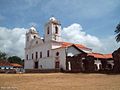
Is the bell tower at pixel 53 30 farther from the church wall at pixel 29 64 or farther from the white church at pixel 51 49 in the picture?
the church wall at pixel 29 64

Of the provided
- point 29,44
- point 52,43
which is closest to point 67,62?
point 52,43

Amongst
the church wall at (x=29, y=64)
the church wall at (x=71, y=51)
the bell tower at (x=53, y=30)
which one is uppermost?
the bell tower at (x=53, y=30)

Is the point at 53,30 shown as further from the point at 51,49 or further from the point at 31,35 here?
the point at 31,35

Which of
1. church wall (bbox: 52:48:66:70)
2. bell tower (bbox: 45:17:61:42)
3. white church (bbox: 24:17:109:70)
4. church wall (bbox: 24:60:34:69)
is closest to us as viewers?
church wall (bbox: 52:48:66:70)

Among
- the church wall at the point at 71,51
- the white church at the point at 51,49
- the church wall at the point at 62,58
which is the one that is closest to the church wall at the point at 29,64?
the white church at the point at 51,49

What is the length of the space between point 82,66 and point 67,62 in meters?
5.68

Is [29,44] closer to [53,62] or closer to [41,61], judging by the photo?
[41,61]

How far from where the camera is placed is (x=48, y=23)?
178 ft

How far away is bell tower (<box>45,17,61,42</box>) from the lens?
53094mm

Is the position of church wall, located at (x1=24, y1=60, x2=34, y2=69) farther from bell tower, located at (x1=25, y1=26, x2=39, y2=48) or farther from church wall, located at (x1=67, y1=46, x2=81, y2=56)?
church wall, located at (x1=67, y1=46, x2=81, y2=56)

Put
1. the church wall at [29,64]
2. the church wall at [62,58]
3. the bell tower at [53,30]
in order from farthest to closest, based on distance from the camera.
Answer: the church wall at [29,64] → the bell tower at [53,30] → the church wall at [62,58]

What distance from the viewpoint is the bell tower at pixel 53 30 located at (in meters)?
53.1

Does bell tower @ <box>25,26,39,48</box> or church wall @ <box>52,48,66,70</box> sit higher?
bell tower @ <box>25,26,39,48</box>

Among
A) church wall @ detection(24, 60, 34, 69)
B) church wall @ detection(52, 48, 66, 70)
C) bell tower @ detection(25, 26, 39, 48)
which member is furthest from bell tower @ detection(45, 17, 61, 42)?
church wall @ detection(24, 60, 34, 69)
